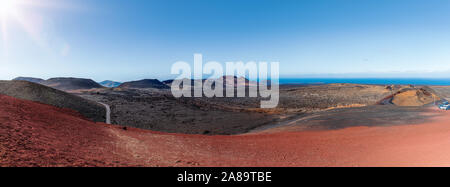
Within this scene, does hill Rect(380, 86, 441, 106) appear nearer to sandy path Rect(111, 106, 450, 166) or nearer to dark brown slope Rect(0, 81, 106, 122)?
sandy path Rect(111, 106, 450, 166)

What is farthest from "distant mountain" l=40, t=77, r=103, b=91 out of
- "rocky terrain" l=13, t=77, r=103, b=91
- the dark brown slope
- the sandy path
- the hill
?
the hill

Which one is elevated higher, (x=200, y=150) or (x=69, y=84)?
(x=69, y=84)

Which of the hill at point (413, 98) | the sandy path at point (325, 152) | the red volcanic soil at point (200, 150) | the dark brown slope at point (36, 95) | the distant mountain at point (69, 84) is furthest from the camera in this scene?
the distant mountain at point (69, 84)

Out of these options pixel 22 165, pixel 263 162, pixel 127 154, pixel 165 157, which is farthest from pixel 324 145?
pixel 22 165

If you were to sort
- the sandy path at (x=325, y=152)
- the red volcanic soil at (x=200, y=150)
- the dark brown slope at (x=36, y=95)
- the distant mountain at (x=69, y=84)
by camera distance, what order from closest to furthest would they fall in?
the red volcanic soil at (x=200, y=150)
the sandy path at (x=325, y=152)
the dark brown slope at (x=36, y=95)
the distant mountain at (x=69, y=84)

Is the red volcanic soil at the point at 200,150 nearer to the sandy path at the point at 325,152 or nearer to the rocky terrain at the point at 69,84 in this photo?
the sandy path at the point at 325,152

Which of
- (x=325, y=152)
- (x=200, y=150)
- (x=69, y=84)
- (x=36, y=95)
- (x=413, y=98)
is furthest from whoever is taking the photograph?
(x=69, y=84)

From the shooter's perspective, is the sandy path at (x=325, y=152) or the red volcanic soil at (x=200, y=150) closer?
the red volcanic soil at (x=200, y=150)

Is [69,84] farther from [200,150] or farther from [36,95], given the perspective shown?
[200,150]

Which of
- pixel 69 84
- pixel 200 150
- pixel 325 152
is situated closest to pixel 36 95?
pixel 200 150

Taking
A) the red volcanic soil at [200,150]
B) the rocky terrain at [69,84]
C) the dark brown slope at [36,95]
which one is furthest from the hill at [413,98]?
the rocky terrain at [69,84]

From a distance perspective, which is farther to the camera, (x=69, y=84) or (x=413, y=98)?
(x=69, y=84)
